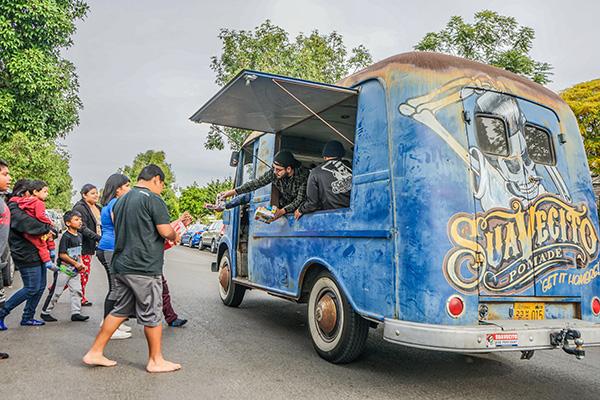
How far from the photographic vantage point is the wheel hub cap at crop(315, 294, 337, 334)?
15.1 feet

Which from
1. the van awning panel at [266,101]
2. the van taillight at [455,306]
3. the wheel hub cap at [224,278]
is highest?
the van awning panel at [266,101]

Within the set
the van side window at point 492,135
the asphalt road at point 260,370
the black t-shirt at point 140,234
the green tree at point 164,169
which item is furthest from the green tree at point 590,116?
the green tree at point 164,169

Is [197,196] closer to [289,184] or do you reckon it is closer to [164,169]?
[164,169]

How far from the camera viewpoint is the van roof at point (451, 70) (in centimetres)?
414

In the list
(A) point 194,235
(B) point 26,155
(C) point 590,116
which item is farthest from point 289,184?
(A) point 194,235

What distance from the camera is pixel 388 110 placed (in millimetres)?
4195

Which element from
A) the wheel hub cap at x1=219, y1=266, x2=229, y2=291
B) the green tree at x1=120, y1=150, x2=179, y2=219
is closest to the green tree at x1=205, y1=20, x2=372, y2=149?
the wheel hub cap at x1=219, y1=266, x2=229, y2=291

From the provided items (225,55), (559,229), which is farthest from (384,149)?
(225,55)

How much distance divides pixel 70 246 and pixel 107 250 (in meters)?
1.04

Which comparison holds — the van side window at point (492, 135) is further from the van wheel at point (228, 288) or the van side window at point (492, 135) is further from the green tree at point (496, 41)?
the green tree at point (496, 41)

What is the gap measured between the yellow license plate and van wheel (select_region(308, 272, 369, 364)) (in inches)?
50.1

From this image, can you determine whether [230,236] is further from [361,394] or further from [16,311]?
[361,394]

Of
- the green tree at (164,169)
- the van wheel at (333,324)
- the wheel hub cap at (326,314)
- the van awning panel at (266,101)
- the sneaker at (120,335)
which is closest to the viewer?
the van wheel at (333,324)

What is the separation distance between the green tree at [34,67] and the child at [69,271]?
1243 centimetres
